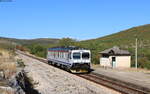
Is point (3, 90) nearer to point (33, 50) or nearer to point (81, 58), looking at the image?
point (81, 58)

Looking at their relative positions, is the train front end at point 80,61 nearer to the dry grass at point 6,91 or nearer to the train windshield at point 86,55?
the train windshield at point 86,55

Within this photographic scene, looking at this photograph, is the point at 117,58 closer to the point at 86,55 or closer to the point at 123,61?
the point at 123,61

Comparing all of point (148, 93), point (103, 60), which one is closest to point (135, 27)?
point (103, 60)

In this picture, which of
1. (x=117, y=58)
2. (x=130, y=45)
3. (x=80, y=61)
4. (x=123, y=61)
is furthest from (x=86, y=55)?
(x=130, y=45)

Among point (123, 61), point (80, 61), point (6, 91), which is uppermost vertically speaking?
point (80, 61)

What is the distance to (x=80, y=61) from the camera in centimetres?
3012

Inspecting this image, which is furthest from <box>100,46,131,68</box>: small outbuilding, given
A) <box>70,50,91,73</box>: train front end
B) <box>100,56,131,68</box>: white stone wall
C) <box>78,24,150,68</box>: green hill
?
<box>70,50,91,73</box>: train front end

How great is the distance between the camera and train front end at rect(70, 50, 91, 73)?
97.9 feet

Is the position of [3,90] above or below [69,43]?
below

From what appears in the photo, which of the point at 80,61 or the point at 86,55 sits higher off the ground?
the point at 86,55

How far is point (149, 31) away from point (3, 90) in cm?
12941

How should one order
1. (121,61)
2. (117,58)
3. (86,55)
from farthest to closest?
(121,61) < (117,58) < (86,55)

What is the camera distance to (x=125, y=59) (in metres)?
44.1

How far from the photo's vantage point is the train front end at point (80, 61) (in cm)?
2984
